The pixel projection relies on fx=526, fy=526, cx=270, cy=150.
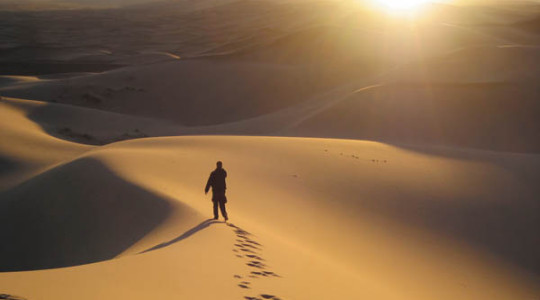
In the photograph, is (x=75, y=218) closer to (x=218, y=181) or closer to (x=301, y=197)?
(x=218, y=181)

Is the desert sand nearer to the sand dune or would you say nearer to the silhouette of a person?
the sand dune

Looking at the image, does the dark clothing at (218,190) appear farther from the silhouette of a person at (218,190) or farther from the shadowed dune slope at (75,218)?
the shadowed dune slope at (75,218)

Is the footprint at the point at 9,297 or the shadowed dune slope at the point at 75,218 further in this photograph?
the shadowed dune slope at the point at 75,218

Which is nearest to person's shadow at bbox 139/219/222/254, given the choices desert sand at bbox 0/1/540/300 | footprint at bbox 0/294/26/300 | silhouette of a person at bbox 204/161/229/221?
desert sand at bbox 0/1/540/300

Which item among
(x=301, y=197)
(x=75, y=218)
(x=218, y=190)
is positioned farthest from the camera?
Result: (x=301, y=197)

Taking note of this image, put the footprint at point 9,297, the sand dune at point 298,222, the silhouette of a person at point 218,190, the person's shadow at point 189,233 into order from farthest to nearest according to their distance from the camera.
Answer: the silhouette of a person at point 218,190 → the person's shadow at point 189,233 → the sand dune at point 298,222 → the footprint at point 9,297

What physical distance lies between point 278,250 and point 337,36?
135 ft

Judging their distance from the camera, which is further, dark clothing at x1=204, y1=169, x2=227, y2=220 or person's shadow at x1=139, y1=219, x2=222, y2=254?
dark clothing at x1=204, y1=169, x2=227, y2=220

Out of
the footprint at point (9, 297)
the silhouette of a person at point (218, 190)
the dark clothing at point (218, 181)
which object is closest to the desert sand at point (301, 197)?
the footprint at point (9, 297)

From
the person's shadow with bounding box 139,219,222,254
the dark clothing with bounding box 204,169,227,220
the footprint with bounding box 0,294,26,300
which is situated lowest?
the footprint with bounding box 0,294,26,300

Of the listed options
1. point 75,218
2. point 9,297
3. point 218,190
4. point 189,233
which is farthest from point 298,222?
point 9,297

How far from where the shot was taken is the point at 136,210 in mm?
8469

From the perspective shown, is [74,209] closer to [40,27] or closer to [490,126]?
[490,126]

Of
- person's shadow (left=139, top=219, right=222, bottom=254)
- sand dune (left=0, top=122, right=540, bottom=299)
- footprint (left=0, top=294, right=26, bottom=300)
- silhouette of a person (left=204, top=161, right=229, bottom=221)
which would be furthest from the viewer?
silhouette of a person (left=204, top=161, right=229, bottom=221)
